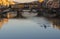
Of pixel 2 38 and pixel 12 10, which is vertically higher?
pixel 2 38

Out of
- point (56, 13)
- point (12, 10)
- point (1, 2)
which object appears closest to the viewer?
point (56, 13)

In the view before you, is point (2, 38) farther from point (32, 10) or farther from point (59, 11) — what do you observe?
point (32, 10)

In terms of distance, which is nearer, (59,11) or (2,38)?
(2,38)

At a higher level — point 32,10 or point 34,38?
point 34,38

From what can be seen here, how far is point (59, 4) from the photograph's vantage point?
2056 centimetres

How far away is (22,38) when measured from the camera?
634 centimetres

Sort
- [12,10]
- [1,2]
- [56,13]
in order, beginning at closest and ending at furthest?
[56,13] < [12,10] < [1,2]

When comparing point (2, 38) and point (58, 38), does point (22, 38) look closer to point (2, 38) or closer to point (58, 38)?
point (2, 38)

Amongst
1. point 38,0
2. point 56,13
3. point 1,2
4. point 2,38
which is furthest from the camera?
point 38,0

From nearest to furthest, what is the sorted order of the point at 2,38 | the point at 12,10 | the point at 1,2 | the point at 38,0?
the point at 2,38
the point at 12,10
the point at 1,2
the point at 38,0

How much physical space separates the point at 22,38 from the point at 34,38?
34 cm

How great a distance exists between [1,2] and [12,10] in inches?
188

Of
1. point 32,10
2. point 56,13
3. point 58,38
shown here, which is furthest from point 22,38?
point 32,10

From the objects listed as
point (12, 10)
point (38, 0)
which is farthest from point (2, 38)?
→ point (38, 0)
